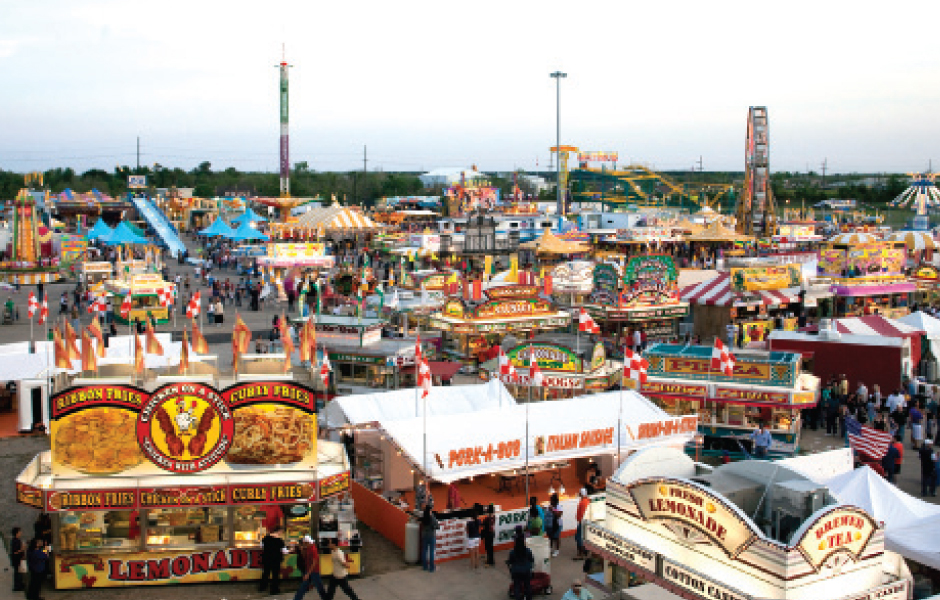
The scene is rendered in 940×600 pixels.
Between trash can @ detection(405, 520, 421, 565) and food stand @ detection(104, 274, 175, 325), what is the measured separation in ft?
67.7

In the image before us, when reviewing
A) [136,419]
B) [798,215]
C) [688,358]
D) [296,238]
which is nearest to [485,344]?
[688,358]

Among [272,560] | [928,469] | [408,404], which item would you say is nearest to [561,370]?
[408,404]

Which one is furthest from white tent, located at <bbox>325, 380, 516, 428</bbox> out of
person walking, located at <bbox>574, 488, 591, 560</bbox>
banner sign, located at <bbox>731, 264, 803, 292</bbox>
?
banner sign, located at <bbox>731, 264, 803, 292</bbox>

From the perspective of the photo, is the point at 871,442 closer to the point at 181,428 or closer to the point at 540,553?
the point at 540,553

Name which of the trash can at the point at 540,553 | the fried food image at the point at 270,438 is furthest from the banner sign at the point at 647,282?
the fried food image at the point at 270,438

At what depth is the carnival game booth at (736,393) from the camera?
57.2 feet

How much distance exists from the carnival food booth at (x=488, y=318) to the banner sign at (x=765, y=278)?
264 inches

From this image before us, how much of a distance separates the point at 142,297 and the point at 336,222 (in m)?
28.1

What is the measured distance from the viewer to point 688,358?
18094mm

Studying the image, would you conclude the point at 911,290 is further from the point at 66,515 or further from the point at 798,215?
the point at 798,215

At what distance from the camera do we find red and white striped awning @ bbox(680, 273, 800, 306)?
2862 centimetres

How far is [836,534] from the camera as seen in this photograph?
800 cm

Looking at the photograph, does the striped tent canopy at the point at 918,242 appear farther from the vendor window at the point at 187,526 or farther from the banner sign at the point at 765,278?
the vendor window at the point at 187,526

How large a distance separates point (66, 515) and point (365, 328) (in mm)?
10266
